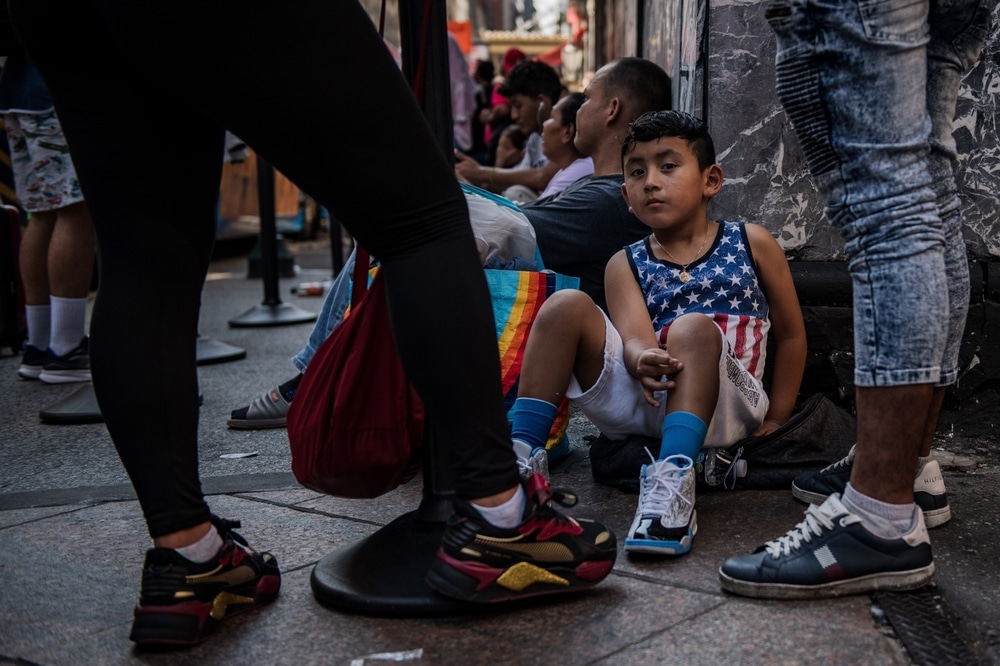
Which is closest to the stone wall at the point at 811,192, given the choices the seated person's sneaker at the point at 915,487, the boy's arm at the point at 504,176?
the seated person's sneaker at the point at 915,487

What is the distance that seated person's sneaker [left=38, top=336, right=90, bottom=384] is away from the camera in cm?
416

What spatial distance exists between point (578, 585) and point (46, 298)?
3341mm

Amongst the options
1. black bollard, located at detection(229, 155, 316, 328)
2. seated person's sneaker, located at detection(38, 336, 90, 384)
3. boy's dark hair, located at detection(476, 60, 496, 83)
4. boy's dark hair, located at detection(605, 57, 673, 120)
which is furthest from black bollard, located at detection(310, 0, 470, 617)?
boy's dark hair, located at detection(476, 60, 496, 83)

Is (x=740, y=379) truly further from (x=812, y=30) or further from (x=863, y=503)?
(x=812, y=30)

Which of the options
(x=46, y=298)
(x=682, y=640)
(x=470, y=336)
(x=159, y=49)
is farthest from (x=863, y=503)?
(x=46, y=298)

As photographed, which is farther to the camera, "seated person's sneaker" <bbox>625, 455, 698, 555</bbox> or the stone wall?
the stone wall

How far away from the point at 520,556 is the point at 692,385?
72 cm

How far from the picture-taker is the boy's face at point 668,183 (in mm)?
2520

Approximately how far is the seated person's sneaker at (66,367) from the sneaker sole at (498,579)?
2.93 meters

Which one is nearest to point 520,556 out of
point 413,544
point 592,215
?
point 413,544

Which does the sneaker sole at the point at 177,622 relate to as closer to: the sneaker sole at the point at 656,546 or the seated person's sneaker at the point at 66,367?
the sneaker sole at the point at 656,546

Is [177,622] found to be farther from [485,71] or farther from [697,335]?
[485,71]

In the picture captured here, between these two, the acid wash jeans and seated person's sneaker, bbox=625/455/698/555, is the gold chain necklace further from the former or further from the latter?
the acid wash jeans

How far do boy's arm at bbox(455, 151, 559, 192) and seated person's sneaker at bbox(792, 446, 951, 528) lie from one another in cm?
286
